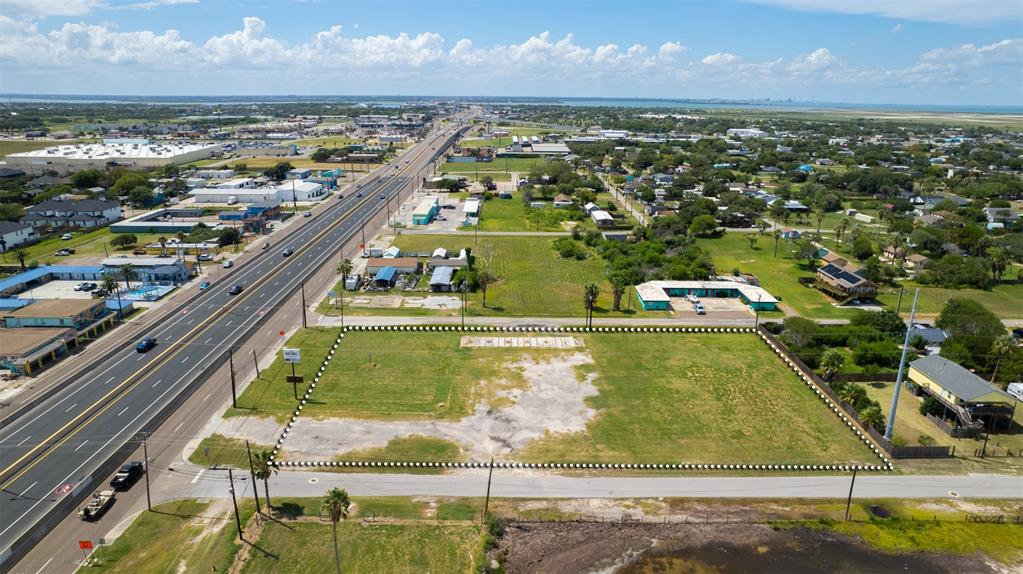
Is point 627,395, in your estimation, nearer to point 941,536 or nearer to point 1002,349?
point 941,536

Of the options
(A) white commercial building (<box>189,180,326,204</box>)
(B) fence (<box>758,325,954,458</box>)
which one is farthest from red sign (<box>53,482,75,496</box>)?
(A) white commercial building (<box>189,180,326,204</box>)

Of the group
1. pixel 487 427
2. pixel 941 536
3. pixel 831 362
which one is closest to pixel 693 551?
pixel 941 536

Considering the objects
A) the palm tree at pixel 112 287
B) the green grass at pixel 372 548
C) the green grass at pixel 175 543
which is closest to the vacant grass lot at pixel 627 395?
the green grass at pixel 372 548

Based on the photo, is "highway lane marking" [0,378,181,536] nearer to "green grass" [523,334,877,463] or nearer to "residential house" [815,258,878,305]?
"green grass" [523,334,877,463]

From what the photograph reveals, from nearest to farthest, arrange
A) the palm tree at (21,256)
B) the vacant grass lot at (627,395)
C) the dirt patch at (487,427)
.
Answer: the dirt patch at (487,427)
the vacant grass lot at (627,395)
the palm tree at (21,256)

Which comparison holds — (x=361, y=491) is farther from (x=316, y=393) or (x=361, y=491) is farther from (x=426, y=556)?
(x=316, y=393)

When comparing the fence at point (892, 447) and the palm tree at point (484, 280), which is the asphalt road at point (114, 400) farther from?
the fence at point (892, 447)
